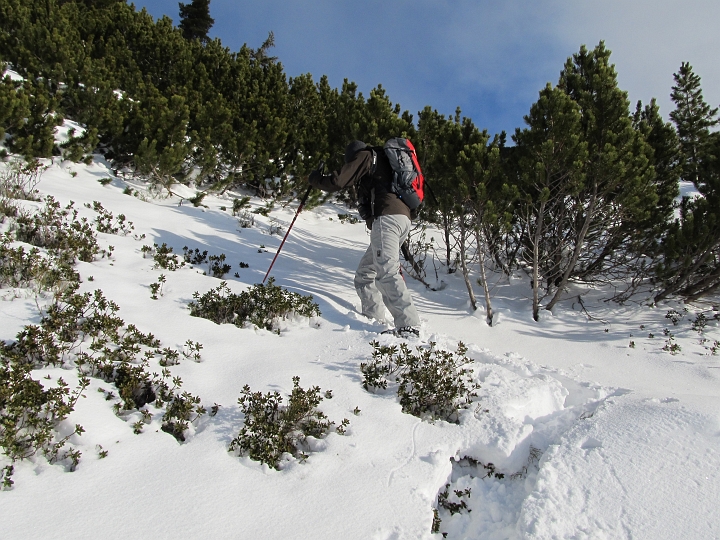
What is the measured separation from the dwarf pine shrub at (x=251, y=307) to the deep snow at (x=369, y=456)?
0.17 m

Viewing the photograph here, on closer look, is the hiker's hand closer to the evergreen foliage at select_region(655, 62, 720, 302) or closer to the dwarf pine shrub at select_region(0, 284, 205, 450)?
the dwarf pine shrub at select_region(0, 284, 205, 450)

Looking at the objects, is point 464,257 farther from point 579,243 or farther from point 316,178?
point 316,178

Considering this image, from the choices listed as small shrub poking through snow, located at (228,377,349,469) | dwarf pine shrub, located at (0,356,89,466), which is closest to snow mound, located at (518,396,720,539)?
small shrub poking through snow, located at (228,377,349,469)

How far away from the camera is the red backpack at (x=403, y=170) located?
4.31 meters

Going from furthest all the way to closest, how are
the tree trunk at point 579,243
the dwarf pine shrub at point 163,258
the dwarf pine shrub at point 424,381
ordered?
1. the tree trunk at point 579,243
2. the dwarf pine shrub at point 163,258
3. the dwarf pine shrub at point 424,381

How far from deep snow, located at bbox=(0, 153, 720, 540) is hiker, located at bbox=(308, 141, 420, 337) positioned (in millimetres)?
350

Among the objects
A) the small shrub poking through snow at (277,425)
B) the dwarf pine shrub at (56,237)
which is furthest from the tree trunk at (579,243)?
the dwarf pine shrub at (56,237)

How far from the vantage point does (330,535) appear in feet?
5.62

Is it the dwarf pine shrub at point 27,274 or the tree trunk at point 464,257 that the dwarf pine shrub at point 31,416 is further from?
the tree trunk at point 464,257

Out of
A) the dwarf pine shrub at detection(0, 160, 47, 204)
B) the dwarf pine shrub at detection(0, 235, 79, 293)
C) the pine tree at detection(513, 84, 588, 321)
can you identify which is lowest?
the dwarf pine shrub at detection(0, 235, 79, 293)

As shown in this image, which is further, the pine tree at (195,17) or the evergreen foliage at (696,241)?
the pine tree at (195,17)

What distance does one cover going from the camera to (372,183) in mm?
4449

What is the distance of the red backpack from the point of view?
4309mm

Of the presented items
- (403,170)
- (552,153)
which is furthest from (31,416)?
(552,153)
